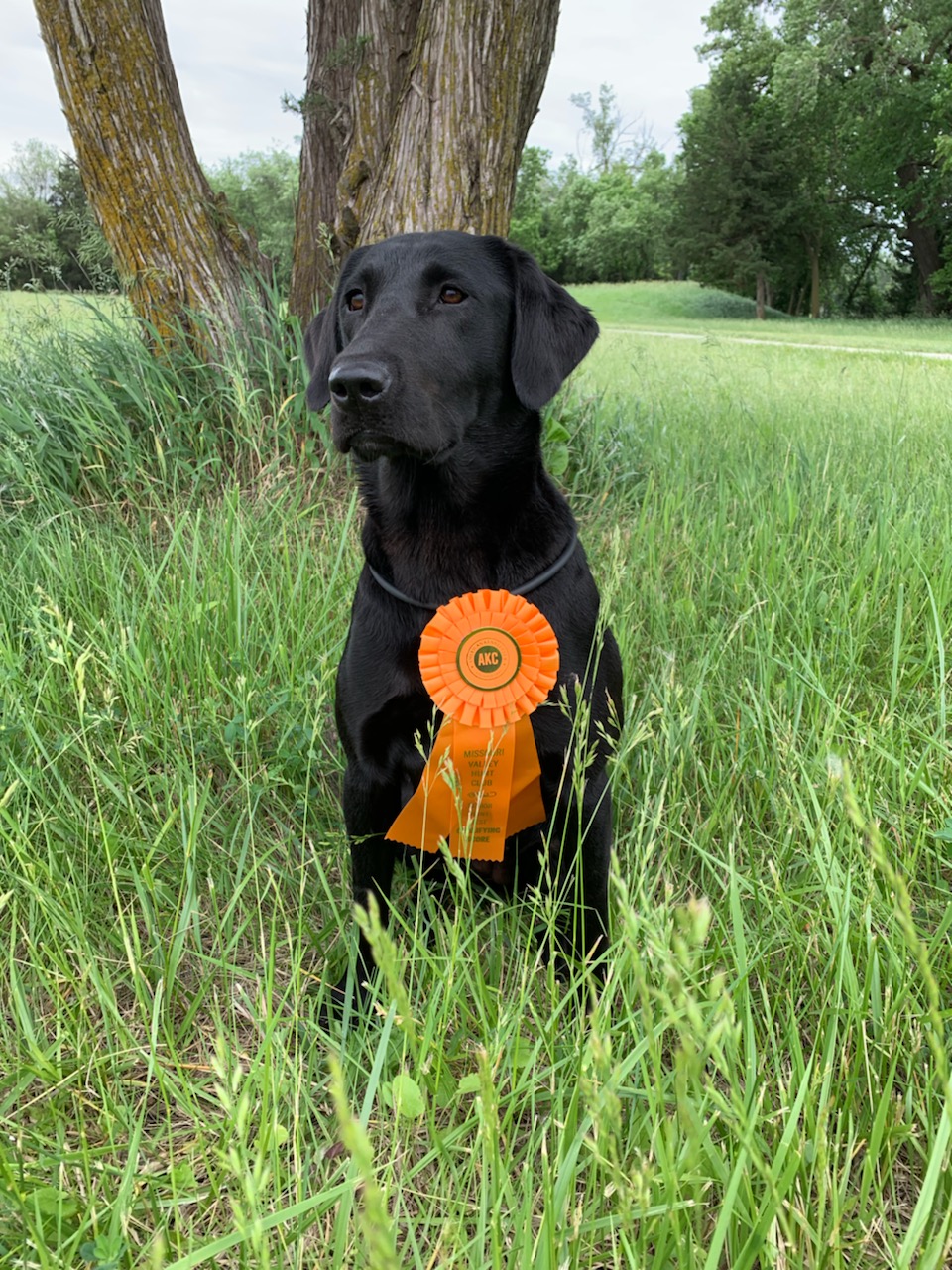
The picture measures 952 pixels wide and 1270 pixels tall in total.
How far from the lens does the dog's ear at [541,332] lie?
1.98 meters

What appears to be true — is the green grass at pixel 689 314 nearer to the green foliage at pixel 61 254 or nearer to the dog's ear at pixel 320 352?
the green foliage at pixel 61 254

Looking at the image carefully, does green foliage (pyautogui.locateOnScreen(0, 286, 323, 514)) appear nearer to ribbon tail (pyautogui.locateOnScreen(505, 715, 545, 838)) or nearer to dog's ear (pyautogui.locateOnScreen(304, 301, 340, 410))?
dog's ear (pyautogui.locateOnScreen(304, 301, 340, 410))

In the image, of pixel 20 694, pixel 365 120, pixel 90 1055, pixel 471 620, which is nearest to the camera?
pixel 90 1055

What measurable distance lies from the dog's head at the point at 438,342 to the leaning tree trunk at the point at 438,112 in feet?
5.16

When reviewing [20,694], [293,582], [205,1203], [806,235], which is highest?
[806,235]

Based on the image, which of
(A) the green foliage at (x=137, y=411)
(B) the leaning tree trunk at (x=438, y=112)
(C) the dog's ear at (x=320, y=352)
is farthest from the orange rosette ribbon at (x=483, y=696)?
(B) the leaning tree trunk at (x=438, y=112)

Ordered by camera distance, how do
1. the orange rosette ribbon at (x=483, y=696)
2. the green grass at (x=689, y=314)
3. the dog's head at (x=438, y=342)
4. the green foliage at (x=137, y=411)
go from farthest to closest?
the green grass at (x=689, y=314) < the green foliage at (x=137, y=411) < the dog's head at (x=438, y=342) < the orange rosette ribbon at (x=483, y=696)

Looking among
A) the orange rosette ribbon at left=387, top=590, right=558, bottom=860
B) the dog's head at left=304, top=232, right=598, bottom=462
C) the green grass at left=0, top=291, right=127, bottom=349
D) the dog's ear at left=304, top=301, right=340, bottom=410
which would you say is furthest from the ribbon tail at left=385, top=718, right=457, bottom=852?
the green grass at left=0, top=291, right=127, bottom=349

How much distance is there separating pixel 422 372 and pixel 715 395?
19.0 ft

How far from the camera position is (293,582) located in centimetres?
271

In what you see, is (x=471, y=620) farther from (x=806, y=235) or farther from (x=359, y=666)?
(x=806, y=235)

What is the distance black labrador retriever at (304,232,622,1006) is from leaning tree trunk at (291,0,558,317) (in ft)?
5.40

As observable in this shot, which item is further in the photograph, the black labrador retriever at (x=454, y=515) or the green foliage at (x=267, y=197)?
the green foliage at (x=267, y=197)

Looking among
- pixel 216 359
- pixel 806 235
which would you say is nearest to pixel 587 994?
pixel 216 359
